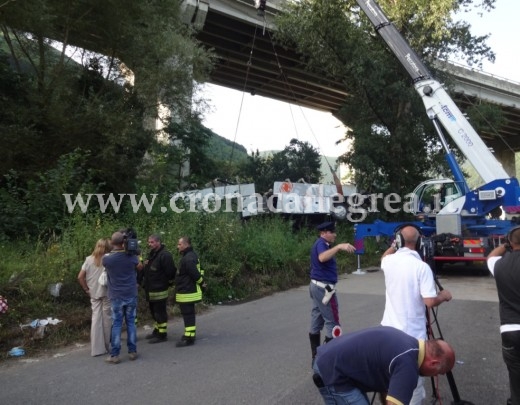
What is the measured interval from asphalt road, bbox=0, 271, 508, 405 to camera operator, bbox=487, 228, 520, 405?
96cm

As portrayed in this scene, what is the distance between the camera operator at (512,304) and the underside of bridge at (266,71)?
2005 centimetres

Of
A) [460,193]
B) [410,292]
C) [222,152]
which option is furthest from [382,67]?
[222,152]

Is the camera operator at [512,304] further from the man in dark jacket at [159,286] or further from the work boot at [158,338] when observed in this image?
the work boot at [158,338]

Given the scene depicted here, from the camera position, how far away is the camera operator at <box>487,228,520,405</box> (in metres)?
3.70

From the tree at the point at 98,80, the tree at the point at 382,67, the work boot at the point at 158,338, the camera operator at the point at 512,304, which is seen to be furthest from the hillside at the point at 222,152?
the camera operator at the point at 512,304

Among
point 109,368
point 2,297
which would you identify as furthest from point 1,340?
point 109,368

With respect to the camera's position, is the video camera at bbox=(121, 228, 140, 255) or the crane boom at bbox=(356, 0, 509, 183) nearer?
the video camera at bbox=(121, 228, 140, 255)

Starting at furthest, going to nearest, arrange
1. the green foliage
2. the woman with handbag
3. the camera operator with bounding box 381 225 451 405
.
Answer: the green foliage < the woman with handbag < the camera operator with bounding box 381 225 451 405

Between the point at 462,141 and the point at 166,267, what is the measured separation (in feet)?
31.5

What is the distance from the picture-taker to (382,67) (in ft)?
61.2

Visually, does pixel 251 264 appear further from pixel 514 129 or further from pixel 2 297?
pixel 514 129

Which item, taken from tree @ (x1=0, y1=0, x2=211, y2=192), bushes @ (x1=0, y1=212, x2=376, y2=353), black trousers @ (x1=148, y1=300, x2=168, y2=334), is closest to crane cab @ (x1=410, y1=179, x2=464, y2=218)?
bushes @ (x1=0, y1=212, x2=376, y2=353)

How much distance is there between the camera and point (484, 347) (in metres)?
6.43

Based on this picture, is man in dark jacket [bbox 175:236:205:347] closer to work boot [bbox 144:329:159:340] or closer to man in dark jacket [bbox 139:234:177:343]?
man in dark jacket [bbox 139:234:177:343]
